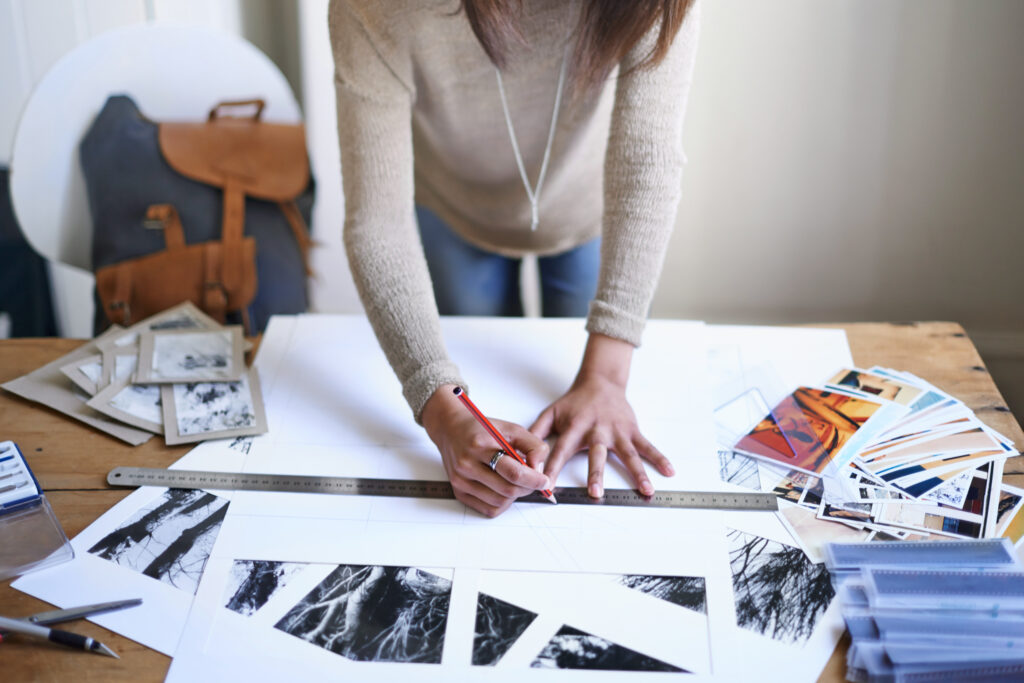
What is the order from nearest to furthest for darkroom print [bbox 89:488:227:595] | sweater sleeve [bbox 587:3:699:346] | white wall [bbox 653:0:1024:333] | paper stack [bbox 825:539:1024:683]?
paper stack [bbox 825:539:1024:683] → darkroom print [bbox 89:488:227:595] → sweater sleeve [bbox 587:3:699:346] → white wall [bbox 653:0:1024:333]

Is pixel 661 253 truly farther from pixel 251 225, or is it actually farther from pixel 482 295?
pixel 251 225

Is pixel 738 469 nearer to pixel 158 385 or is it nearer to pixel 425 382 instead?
pixel 425 382

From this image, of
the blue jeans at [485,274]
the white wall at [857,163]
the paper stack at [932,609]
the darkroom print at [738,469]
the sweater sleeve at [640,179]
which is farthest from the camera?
the white wall at [857,163]

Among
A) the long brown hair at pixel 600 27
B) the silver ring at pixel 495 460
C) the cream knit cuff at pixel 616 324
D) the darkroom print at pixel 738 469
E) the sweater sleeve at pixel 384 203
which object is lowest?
the darkroom print at pixel 738 469

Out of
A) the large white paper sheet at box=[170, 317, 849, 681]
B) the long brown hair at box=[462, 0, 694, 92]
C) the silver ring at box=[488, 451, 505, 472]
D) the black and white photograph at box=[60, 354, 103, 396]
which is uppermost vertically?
the long brown hair at box=[462, 0, 694, 92]

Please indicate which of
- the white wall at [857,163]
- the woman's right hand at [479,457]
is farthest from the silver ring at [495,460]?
the white wall at [857,163]

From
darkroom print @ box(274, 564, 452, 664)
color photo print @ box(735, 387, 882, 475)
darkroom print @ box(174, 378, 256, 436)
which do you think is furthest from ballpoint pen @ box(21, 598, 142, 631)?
color photo print @ box(735, 387, 882, 475)

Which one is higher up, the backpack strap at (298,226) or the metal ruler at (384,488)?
the backpack strap at (298,226)

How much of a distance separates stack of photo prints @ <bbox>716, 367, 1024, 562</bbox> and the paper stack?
1.5 inches

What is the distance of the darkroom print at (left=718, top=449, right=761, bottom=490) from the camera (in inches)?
35.7

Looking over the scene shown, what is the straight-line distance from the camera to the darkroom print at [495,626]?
705mm

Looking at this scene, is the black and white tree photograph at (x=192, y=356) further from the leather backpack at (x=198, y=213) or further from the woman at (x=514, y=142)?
the leather backpack at (x=198, y=213)

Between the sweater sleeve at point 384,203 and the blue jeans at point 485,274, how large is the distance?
0.40m

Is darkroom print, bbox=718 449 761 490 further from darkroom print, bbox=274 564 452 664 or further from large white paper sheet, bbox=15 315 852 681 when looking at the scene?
darkroom print, bbox=274 564 452 664
